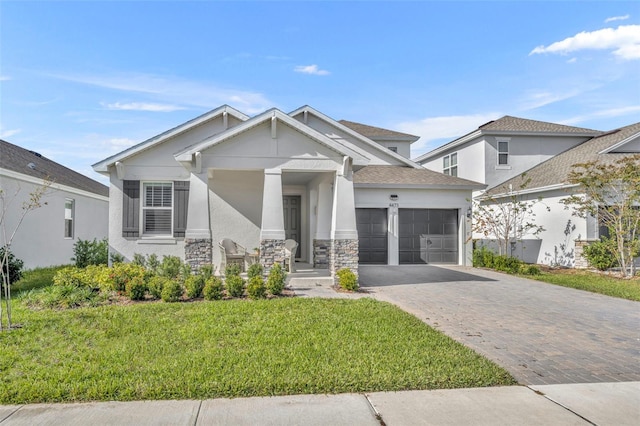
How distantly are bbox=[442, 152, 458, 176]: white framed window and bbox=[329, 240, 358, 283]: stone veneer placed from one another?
12298 mm

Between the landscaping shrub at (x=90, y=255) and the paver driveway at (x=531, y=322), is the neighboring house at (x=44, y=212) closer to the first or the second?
the landscaping shrub at (x=90, y=255)

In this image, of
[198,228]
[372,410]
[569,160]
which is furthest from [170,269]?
[569,160]

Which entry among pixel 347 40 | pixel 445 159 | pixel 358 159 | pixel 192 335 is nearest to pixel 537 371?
pixel 192 335

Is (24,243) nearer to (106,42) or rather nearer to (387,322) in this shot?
(106,42)

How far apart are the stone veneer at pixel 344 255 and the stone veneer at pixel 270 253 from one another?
1392 millimetres

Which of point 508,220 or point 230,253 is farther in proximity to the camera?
point 508,220

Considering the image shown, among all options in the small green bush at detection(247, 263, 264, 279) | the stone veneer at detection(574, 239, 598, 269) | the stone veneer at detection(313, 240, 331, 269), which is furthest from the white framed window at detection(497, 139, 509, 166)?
the small green bush at detection(247, 263, 264, 279)

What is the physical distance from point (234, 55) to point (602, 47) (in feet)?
39.0

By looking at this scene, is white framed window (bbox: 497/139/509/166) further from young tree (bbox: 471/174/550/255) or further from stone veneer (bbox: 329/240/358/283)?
stone veneer (bbox: 329/240/358/283)

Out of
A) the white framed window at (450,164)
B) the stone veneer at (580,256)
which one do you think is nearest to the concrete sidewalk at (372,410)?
the stone veneer at (580,256)

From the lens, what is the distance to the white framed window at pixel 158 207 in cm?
1259

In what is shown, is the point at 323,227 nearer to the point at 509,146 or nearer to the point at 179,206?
the point at 179,206

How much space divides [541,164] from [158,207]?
667 inches

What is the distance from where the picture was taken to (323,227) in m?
13.3
